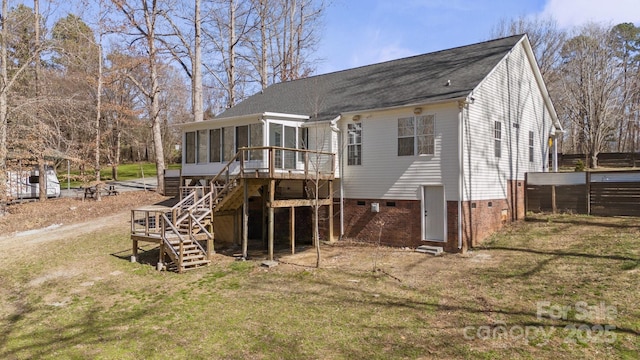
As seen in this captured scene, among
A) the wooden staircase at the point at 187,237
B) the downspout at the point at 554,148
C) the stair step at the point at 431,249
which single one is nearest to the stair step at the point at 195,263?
the wooden staircase at the point at 187,237

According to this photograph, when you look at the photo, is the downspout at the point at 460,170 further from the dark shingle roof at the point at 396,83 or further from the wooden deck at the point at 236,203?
A: the wooden deck at the point at 236,203

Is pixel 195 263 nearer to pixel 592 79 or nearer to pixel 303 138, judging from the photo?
pixel 303 138

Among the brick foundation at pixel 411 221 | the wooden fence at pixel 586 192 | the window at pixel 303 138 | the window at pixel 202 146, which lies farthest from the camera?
the window at pixel 202 146

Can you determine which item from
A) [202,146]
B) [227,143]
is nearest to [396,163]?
[227,143]

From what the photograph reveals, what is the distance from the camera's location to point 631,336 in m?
6.75

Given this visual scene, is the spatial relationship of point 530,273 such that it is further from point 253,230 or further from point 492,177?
point 253,230

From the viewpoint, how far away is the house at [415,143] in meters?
13.3

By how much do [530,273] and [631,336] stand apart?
347 cm

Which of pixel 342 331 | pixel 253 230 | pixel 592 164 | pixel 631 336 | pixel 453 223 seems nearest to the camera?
pixel 631 336

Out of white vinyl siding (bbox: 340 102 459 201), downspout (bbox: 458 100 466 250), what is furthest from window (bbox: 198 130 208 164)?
downspout (bbox: 458 100 466 250)

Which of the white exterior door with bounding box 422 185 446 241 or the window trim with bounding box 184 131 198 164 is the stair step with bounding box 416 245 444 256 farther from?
the window trim with bounding box 184 131 198 164

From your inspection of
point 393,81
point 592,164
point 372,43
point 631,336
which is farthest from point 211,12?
point 592,164

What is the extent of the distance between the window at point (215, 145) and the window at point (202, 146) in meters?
0.35

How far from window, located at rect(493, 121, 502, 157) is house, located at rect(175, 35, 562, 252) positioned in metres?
0.04
